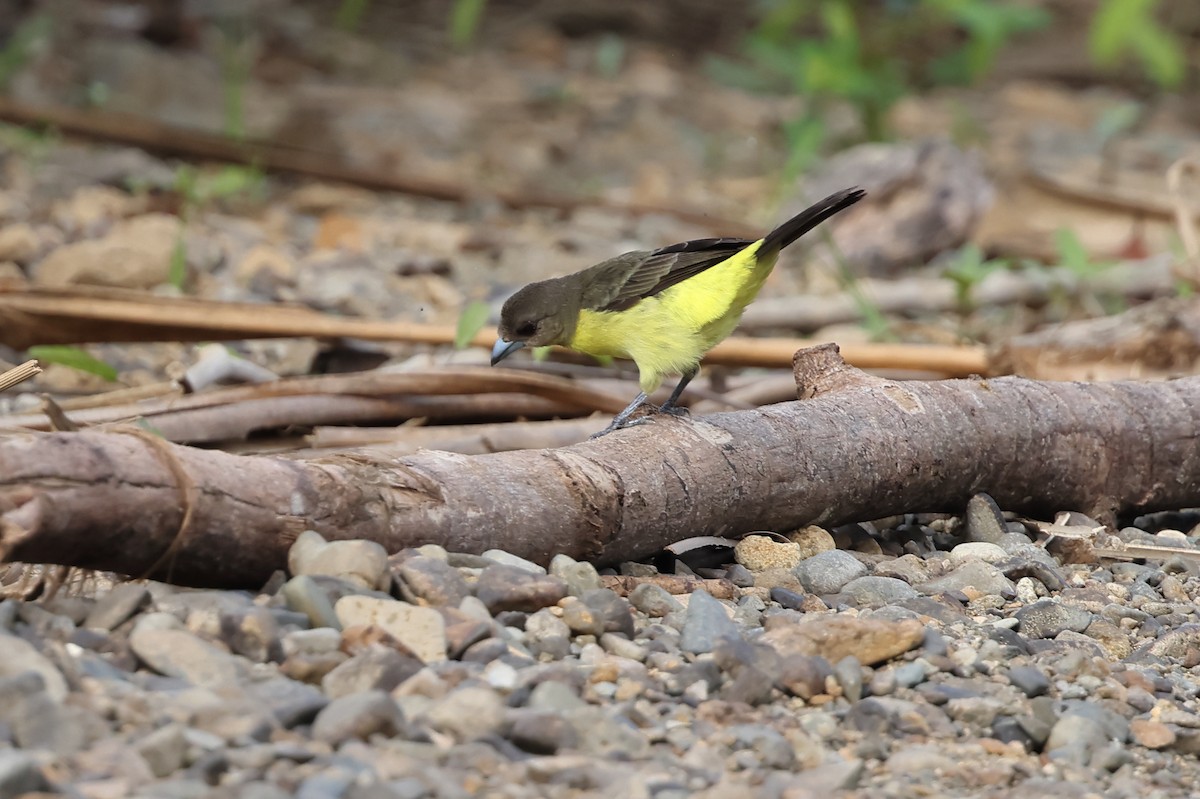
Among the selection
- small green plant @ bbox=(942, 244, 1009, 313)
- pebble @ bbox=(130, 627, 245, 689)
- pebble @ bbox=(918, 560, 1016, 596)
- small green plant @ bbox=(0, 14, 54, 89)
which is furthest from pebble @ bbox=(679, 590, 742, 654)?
small green plant @ bbox=(0, 14, 54, 89)

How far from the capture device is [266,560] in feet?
8.69

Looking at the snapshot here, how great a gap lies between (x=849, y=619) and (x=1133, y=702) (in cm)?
52

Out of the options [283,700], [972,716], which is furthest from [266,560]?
[972,716]

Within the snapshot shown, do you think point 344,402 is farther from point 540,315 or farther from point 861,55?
point 861,55

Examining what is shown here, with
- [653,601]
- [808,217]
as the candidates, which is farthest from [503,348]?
[653,601]

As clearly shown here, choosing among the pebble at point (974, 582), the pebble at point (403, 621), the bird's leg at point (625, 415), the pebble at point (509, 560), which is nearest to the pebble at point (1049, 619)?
the pebble at point (974, 582)

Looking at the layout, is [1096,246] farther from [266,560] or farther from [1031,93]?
[266,560]

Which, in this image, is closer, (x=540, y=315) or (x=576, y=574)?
(x=576, y=574)

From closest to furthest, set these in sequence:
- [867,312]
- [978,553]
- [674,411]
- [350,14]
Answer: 1. [978,553]
2. [674,411]
3. [867,312]
4. [350,14]

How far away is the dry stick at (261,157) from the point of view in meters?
7.39

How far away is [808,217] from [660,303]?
48 cm

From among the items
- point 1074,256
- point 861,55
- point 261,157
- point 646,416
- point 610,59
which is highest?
point 861,55

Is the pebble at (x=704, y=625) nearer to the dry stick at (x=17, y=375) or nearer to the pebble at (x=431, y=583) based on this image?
→ the pebble at (x=431, y=583)

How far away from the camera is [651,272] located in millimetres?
4129
